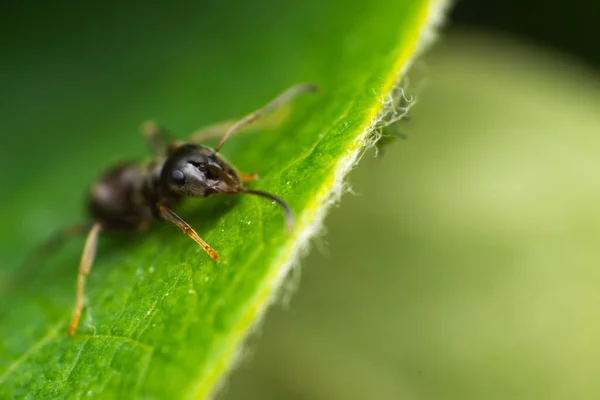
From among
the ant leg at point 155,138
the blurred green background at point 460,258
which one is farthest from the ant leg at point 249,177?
the ant leg at point 155,138

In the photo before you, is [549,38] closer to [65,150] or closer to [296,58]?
[296,58]

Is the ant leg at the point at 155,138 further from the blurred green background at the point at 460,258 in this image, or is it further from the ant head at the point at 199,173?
the ant head at the point at 199,173

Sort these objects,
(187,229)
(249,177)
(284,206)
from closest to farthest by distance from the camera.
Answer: (284,206) → (187,229) → (249,177)

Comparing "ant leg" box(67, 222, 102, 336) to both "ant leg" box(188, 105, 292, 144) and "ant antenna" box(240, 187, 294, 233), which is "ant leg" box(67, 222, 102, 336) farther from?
"ant antenna" box(240, 187, 294, 233)

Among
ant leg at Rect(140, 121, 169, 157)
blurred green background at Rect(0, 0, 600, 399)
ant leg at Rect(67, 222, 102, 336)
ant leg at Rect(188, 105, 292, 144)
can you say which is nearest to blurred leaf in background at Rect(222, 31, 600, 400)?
blurred green background at Rect(0, 0, 600, 399)

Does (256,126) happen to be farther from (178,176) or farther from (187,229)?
(187,229)

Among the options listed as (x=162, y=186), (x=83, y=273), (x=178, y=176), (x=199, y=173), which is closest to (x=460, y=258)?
(x=199, y=173)

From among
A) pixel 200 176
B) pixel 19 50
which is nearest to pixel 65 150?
pixel 19 50
